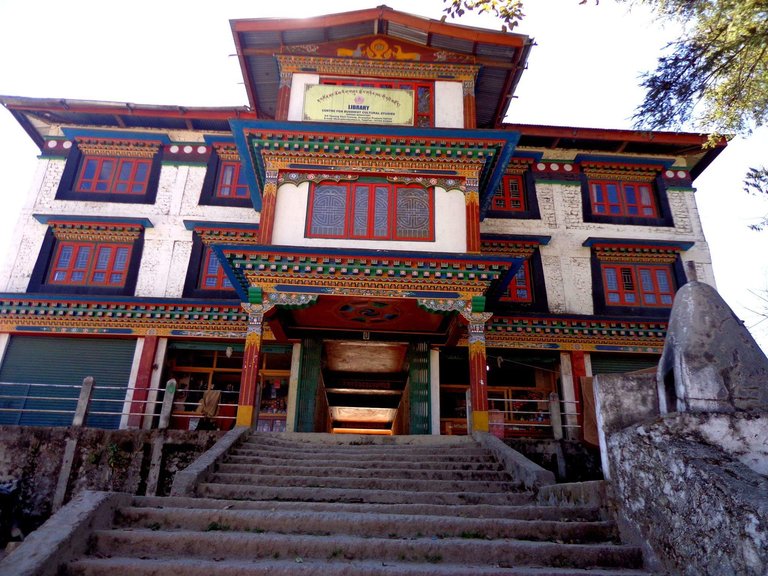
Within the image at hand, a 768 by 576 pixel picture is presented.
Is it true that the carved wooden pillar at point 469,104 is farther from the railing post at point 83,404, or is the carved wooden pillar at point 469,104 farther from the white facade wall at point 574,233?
the railing post at point 83,404

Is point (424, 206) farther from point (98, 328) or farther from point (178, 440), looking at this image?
point (98, 328)

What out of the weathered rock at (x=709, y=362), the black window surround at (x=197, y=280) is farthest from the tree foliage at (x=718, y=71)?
the black window surround at (x=197, y=280)

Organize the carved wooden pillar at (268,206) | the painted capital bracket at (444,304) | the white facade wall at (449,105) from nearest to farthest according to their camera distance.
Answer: the painted capital bracket at (444,304), the carved wooden pillar at (268,206), the white facade wall at (449,105)

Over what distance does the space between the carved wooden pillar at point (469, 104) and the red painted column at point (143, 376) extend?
1097 cm

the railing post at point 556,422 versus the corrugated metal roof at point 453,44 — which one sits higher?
the corrugated metal roof at point 453,44

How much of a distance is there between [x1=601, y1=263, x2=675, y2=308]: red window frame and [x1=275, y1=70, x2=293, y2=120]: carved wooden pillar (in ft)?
36.1

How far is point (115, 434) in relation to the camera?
10547 mm

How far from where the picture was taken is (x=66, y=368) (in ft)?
50.6

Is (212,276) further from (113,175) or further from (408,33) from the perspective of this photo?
(408,33)

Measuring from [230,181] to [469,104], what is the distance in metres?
8.35

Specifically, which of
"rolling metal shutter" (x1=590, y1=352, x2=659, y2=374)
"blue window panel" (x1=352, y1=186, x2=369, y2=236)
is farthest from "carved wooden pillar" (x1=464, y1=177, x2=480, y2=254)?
"rolling metal shutter" (x1=590, y1=352, x2=659, y2=374)

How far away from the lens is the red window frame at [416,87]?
48.7 feet

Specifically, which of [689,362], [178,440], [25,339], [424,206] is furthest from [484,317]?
[25,339]

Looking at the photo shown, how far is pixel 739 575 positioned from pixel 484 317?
352 inches
